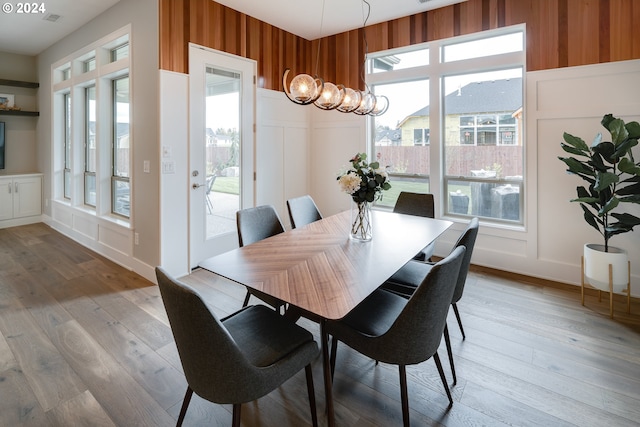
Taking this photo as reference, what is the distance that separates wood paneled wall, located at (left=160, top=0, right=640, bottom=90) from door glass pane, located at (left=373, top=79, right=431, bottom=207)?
0.54 m

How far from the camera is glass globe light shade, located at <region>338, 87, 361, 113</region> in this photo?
2.97 m

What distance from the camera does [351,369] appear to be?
2160 millimetres

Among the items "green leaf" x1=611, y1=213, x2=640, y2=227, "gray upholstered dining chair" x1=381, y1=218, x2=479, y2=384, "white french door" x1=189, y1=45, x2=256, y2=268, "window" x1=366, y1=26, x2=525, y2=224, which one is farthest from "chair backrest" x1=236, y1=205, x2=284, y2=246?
"green leaf" x1=611, y1=213, x2=640, y2=227

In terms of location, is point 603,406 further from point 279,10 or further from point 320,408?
point 279,10

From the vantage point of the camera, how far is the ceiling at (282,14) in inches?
152

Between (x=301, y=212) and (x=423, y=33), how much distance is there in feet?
9.01

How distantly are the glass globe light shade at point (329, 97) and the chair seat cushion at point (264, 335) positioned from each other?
1.73 metres

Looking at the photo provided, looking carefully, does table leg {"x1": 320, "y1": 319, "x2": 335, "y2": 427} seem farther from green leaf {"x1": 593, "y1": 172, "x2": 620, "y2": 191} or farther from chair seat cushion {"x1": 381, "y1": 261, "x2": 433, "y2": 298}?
green leaf {"x1": 593, "y1": 172, "x2": 620, "y2": 191}

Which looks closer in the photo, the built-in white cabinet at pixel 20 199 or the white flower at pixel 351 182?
the white flower at pixel 351 182

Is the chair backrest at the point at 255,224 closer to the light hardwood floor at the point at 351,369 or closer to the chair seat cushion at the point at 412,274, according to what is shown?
the light hardwood floor at the point at 351,369

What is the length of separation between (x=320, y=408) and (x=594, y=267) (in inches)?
106

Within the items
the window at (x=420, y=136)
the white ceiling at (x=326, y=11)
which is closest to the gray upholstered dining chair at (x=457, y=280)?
the window at (x=420, y=136)

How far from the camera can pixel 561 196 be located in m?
3.46

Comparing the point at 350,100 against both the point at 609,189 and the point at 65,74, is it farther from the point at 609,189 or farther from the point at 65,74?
the point at 65,74
